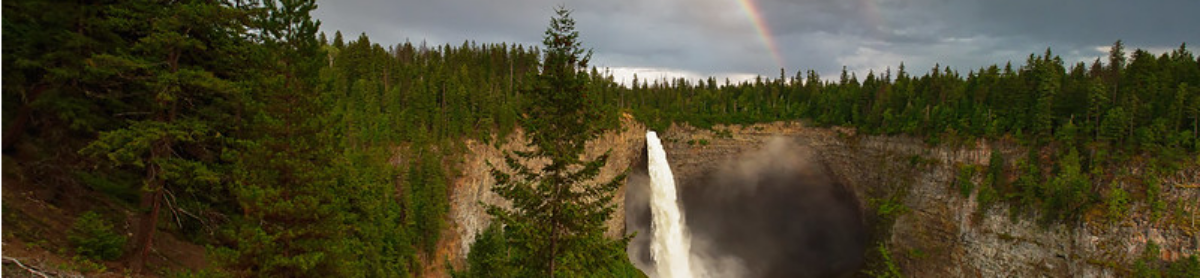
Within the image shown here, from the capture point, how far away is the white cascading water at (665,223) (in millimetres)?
67375

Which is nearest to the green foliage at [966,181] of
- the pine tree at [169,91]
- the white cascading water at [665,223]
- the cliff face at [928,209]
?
the cliff face at [928,209]

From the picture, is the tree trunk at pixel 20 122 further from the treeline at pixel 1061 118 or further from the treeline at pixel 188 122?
the treeline at pixel 1061 118

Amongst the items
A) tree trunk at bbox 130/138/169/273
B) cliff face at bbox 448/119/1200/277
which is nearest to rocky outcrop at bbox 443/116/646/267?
cliff face at bbox 448/119/1200/277

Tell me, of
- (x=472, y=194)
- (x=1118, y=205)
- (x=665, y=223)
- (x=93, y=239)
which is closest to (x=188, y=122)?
(x=93, y=239)

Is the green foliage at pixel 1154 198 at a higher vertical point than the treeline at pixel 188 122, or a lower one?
lower

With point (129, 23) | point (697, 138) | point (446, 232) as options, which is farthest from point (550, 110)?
point (697, 138)

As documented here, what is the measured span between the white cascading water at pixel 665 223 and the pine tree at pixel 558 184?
53.9 metres

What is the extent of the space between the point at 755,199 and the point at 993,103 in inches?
1170

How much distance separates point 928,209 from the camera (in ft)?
189

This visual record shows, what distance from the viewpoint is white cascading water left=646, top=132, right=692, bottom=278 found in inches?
2653

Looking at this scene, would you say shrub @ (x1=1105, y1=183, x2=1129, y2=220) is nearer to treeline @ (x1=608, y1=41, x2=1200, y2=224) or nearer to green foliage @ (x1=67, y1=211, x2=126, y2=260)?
treeline @ (x1=608, y1=41, x2=1200, y2=224)

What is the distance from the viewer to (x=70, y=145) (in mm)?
14258

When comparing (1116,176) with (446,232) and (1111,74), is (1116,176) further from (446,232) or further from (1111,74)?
(446,232)

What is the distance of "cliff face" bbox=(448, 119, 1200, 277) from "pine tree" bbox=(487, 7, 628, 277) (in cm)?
3361
